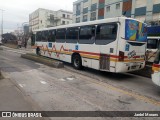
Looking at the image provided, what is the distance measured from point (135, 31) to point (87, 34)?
9.24ft

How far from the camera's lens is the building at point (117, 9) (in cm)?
2641

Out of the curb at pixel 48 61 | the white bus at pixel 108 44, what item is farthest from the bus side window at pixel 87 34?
the curb at pixel 48 61

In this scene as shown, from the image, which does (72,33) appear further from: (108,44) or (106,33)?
(108,44)

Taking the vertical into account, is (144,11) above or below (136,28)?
above

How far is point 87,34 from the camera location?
10422mm

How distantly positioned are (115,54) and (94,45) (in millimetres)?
1699

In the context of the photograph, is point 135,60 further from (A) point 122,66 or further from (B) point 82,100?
(B) point 82,100

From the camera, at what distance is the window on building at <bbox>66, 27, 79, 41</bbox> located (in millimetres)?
11422

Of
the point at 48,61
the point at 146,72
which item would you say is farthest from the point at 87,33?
the point at 146,72

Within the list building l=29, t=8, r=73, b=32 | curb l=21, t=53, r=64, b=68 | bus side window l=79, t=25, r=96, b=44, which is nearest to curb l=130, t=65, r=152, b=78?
bus side window l=79, t=25, r=96, b=44

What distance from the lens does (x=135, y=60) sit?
9078 millimetres

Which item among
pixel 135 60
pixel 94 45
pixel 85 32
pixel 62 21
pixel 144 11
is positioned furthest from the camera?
pixel 62 21

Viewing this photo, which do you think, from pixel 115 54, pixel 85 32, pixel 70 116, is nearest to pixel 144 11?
pixel 85 32

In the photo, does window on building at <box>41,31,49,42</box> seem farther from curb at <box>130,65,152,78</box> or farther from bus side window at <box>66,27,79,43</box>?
curb at <box>130,65,152,78</box>
